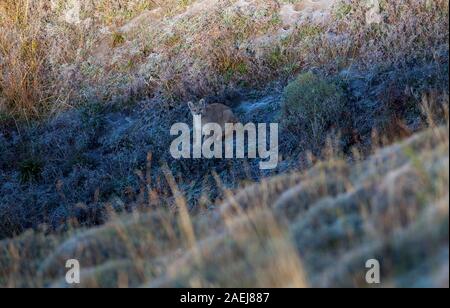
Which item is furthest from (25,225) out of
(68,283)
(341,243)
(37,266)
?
(341,243)

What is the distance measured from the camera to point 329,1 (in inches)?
528

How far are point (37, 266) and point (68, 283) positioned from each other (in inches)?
34.7

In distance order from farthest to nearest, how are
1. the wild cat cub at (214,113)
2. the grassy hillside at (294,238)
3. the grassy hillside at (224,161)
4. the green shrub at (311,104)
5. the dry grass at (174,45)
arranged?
the dry grass at (174,45) → the wild cat cub at (214,113) → the green shrub at (311,104) → the grassy hillside at (224,161) → the grassy hillside at (294,238)

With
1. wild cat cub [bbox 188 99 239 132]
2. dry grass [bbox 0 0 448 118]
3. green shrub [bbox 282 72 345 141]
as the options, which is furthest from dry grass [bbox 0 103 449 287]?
dry grass [bbox 0 0 448 118]

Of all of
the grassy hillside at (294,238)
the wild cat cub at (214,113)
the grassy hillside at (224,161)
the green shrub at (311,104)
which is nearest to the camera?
the grassy hillside at (294,238)

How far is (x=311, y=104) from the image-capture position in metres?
11.3

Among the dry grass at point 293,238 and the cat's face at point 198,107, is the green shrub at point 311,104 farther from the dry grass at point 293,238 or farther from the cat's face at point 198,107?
the dry grass at point 293,238

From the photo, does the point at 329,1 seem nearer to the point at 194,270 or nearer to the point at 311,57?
the point at 311,57

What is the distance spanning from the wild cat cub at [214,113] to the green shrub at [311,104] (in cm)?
93

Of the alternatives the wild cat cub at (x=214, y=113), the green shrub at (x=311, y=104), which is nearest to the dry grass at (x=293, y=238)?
the green shrub at (x=311, y=104)

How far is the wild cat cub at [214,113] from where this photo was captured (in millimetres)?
11875

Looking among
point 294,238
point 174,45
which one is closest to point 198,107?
point 174,45

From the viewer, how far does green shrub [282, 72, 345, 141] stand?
36.3 feet
